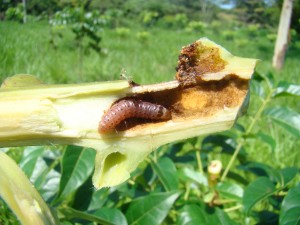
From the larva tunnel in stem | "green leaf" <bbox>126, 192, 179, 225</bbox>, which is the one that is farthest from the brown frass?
"green leaf" <bbox>126, 192, 179, 225</bbox>

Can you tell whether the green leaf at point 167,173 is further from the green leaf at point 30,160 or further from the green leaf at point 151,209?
the green leaf at point 30,160

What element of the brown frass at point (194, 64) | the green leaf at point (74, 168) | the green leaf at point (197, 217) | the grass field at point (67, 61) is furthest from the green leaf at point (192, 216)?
the brown frass at point (194, 64)

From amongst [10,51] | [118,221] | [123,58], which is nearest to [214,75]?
[118,221]

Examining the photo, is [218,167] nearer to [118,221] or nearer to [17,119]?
[118,221]

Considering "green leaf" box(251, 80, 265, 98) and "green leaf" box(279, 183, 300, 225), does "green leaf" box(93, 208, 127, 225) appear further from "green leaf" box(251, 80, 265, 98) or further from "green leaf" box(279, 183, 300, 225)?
"green leaf" box(251, 80, 265, 98)

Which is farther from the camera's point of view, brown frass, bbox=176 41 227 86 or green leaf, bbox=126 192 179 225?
green leaf, bbox=126 192 179 225

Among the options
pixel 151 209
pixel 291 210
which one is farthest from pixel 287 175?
pixel 151 209
